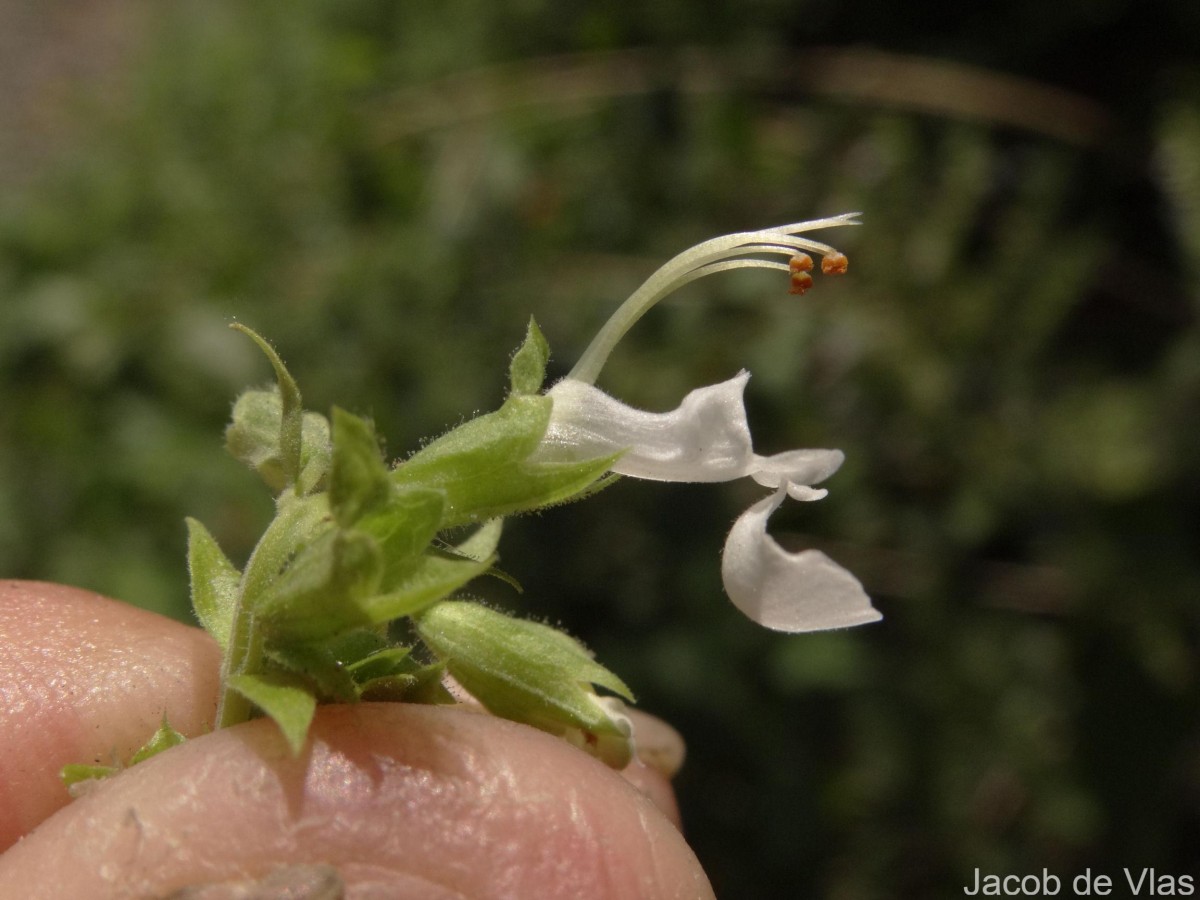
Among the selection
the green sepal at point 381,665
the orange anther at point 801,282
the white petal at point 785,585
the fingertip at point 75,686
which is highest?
the orange anther at point 801,282

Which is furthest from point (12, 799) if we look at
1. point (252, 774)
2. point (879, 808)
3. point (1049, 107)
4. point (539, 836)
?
point (1049, 107)

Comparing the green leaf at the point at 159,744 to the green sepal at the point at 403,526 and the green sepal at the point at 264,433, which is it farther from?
the green sepal at the point at 403,526

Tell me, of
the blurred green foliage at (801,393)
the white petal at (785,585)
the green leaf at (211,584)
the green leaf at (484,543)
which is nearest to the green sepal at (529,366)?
the green leaf at (484,543)

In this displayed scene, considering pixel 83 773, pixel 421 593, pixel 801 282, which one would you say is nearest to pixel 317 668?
pixel 421 593

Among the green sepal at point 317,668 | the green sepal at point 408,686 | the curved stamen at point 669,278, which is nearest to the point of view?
the green sepal at point 317,668

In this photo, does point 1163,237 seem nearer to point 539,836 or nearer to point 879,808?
point 879,808

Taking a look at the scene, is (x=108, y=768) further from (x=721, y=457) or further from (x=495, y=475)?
(x=721, y=457)

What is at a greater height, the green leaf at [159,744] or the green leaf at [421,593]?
the green leaf at [421,593]
